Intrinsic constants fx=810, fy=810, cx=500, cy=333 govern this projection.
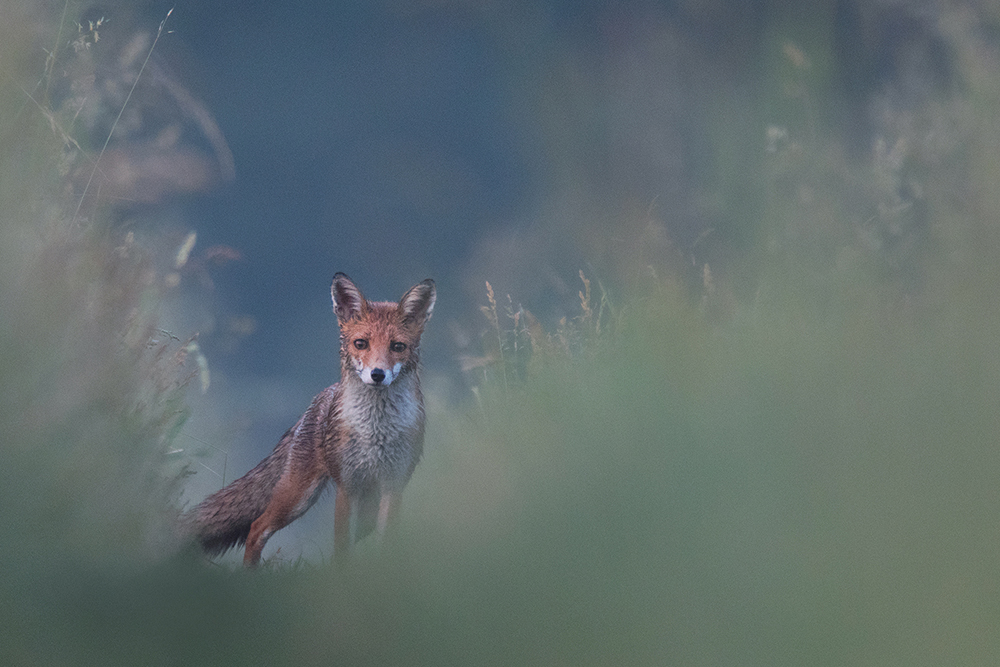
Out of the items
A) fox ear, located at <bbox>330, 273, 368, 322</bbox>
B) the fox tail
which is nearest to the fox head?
fox ear, located at <bbox>330, 273, 368, 322</bbox>

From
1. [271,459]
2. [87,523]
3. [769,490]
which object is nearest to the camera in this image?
[769,490]

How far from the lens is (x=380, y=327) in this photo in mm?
2600

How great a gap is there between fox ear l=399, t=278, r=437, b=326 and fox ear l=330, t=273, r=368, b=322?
0.43 ft

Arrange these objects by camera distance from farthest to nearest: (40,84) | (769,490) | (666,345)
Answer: (40,84) → (666,345) → (769,490)

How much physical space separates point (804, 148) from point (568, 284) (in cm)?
155

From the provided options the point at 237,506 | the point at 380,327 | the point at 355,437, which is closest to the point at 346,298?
the point at 380,327

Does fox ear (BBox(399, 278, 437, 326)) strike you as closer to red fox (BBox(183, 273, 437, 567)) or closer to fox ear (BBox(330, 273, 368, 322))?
red fox (BBox(183, 273, 437, 567))

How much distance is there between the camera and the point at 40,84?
A: 1.71m

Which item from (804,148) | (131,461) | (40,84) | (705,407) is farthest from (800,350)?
(40,84)

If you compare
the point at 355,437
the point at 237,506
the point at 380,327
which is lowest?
the point at 237,506

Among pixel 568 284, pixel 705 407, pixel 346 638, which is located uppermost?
pixel 568 284

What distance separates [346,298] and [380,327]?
0.15 metres

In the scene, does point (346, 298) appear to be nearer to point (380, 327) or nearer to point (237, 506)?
point (380, 327)

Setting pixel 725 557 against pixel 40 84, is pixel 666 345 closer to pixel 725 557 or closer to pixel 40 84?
pixel 725 557
